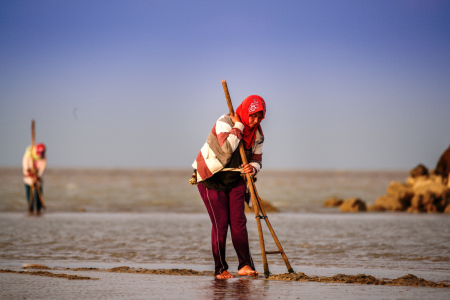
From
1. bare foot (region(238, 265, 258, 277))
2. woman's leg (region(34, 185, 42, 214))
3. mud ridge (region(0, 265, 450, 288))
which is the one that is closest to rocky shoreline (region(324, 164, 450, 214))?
woman's leg (region(34, 185, 42, 214))

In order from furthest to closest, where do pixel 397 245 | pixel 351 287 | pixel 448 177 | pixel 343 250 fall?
pixel 448 177, pixel 397 245, pixel 343 250, pixel 351 287

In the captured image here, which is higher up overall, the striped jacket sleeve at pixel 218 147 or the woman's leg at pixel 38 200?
the striped jacket sleeve at pixel 218 147

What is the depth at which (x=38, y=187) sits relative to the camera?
1780 centimetres

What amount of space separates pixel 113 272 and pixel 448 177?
598 inches

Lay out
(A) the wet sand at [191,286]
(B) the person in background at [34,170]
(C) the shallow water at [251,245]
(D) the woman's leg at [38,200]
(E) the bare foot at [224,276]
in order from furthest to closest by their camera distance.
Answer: (D) the woman's leg at [38,200] → (B) the person in background at [34,170] → (C) the shallow water at [251,245] → (E) the bare foot at [224,276] → (A) the wet sand at [191,286]

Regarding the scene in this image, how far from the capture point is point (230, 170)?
6.65 m

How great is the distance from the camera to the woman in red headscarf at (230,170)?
6512mm

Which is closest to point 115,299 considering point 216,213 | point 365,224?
point 216,213

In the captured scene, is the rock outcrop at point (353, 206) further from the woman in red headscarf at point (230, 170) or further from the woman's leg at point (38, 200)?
the woman in red headscarf at point (230, 170)

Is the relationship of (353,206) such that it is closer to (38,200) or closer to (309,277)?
(38,200)

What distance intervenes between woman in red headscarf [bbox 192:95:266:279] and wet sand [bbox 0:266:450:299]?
1.24 feet

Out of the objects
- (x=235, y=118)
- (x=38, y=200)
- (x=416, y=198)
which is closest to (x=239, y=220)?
(x=235, y=118)

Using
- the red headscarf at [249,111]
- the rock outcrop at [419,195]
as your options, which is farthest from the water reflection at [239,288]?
the rock outcrop at [419,195]

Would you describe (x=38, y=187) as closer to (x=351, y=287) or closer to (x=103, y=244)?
(x=103, y=244)
